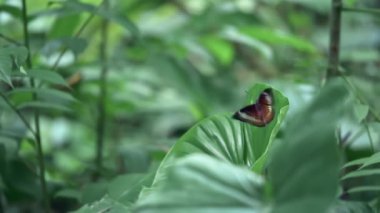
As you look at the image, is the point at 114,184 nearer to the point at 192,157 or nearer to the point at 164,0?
the point at 192,157

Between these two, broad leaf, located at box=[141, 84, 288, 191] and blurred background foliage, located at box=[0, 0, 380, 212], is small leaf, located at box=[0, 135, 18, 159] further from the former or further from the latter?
broad leaf, located at box=[141, 84, 288, 191]

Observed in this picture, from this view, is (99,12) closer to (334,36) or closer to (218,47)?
(334,36)

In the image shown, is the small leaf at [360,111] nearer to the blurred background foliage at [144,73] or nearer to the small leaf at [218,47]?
the blurred background foliage at [144,73]

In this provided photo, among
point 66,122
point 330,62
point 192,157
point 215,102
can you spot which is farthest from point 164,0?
point 192,157

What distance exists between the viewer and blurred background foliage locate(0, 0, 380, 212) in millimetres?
939

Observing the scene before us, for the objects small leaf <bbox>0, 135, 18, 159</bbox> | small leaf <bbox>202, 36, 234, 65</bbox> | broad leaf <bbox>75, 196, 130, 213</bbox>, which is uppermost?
small leaf <bbox>202, 36, 234, 65</bbox>

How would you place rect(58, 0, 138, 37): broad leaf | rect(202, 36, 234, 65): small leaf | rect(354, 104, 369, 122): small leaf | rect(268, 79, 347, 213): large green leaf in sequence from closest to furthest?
rect(268, 79, 347, 213): large green leaf
rect(354, 104, 369, 122): small leaf
rect(58, 0, 138, 37): broad leaf
rect(202, 36, 234, 65): small leaf

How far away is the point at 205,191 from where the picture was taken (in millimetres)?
418

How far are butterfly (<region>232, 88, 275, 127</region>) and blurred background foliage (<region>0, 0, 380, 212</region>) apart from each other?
0.16m

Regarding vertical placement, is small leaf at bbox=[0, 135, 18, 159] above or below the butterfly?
below

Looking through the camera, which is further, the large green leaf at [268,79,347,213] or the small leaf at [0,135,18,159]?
the small leaf at [0,135,18,159]

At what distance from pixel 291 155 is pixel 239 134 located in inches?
9.3

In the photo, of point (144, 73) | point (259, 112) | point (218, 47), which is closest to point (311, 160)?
point (259, 112)

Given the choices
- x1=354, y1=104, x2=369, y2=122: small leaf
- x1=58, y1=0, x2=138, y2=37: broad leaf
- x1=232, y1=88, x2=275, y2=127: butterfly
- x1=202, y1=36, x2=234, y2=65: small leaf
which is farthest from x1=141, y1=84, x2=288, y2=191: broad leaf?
x1=202, y1=36, x2=234, y2=65: small leaf
